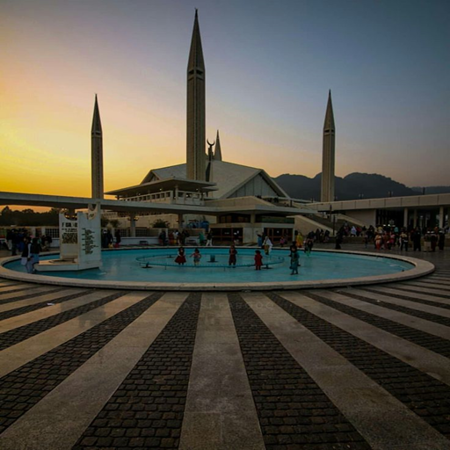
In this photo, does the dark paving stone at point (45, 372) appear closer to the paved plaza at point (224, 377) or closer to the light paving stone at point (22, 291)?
the paved plaza at point (224, 377)

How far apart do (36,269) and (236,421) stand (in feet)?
45.1

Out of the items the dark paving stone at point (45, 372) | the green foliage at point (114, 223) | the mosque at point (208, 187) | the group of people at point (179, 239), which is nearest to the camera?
the dark paving stone at point (45, 372)

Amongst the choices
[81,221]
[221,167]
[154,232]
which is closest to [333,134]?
[221,167]

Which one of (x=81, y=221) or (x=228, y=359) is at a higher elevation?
(x=81, y=221)

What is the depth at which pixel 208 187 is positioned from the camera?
177 ft

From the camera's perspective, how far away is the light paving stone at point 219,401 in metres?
2.67

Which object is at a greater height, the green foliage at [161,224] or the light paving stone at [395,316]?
the green foliage at [161,224]

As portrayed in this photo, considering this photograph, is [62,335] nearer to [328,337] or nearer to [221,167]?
[328,337]

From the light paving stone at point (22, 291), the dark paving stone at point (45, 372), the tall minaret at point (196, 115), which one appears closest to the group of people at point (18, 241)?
the light paving stone at point (22, 291)

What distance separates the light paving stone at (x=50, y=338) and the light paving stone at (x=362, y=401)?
139 inches

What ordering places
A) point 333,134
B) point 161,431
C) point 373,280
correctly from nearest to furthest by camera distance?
point 161,431 → point 373,280 → point 333,134

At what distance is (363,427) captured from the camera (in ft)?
9.37

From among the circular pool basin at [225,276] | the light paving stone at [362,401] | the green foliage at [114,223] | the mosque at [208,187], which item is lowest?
the circular pool basin at [225,276]

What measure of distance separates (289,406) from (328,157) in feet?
262
